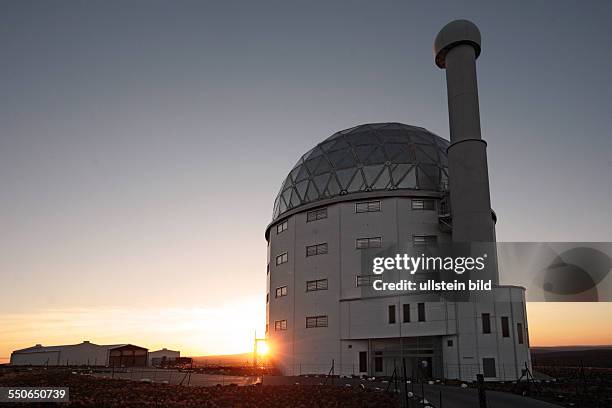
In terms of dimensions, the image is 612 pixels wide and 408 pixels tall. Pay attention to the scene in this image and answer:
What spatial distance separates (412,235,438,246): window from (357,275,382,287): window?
4081 mm

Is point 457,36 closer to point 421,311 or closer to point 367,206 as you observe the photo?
point 367,206

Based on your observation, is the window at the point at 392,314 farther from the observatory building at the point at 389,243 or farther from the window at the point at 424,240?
the window at the point at 424,240

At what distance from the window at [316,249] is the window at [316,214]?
2.46m

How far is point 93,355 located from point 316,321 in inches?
1529

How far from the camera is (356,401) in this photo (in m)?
20.0

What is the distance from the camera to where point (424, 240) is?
4169 centimetres

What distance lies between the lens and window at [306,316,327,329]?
42438 millimetres

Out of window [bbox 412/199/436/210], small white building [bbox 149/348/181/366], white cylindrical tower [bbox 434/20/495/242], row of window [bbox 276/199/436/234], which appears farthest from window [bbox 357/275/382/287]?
small white building [bbox 149/348/181/366]

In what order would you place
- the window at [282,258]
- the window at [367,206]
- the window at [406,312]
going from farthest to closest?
the window at [282,258] → the window at [367,206] → the window at [406,312]

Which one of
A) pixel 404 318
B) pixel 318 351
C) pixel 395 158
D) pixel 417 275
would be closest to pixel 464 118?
pixel 395 158

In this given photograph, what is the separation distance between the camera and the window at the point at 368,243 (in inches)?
1651

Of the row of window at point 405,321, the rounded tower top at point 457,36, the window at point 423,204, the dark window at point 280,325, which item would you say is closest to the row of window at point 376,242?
the window at point 423,204

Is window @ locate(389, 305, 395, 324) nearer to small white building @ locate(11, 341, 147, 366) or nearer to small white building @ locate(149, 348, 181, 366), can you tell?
small white building @ locate(11, 341, 147, 366)

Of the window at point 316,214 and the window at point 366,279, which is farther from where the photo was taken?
the window at point 316,214
